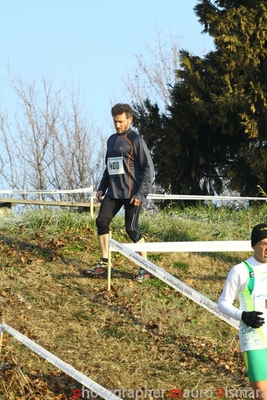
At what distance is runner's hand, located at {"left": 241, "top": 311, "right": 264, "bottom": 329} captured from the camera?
17.9 feet

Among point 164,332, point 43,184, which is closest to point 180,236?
point 164,332

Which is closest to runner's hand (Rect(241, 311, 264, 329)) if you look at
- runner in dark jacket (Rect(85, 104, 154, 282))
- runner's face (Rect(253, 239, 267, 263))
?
runner's face (Rect(253, 239, 267, 263))

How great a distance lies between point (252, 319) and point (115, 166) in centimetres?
465

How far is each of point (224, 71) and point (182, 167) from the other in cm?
237

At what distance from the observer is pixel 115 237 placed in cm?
1209

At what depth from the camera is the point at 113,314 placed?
913 cm

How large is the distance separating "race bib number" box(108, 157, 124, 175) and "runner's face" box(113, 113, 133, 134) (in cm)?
38

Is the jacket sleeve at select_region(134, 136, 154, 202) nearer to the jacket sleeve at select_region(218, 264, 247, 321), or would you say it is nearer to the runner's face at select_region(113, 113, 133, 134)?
the runner's face at select_region(113, 113, 133, 134)

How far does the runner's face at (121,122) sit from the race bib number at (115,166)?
1.24 feet

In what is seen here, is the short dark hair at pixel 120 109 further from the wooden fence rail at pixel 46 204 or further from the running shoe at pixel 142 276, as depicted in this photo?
the wooden fence rail at pixel 46 204

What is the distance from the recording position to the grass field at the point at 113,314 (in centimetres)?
732

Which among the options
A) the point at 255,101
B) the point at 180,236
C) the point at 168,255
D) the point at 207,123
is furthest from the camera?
the point at 207,123

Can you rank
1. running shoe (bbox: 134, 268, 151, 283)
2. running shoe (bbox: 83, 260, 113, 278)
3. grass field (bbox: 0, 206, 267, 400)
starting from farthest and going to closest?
running shoe (bbox: 134, 268, 151, 283) < running shoe (bbox: 83, 260, 113, 278) < grass field (bbox: 0, 206, 267, 400)

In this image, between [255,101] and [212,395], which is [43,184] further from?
[212,395]
